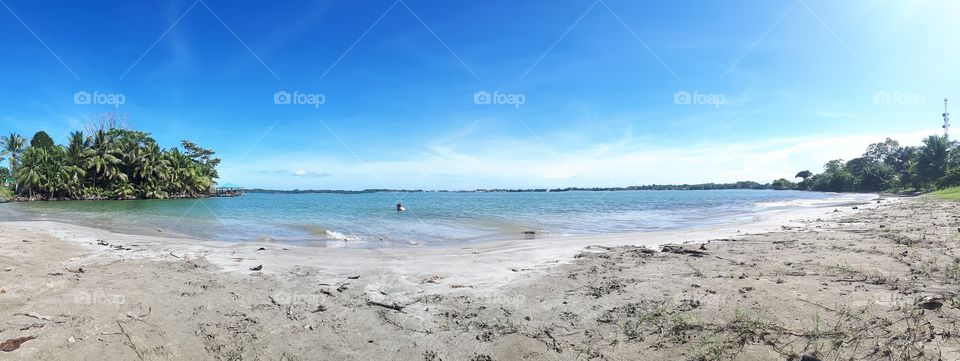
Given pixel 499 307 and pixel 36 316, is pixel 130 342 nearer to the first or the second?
pixel 36 316

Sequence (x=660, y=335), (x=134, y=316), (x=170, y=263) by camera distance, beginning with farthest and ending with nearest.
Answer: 1. (x=170, y=263)
2. (x=134, y=316)
3. (x=660, y=335)

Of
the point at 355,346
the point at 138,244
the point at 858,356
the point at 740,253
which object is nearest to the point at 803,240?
the point at 740,253

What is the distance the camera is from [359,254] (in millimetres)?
10375

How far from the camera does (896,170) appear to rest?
88562 millimetres

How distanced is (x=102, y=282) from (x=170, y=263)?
83.0 inches

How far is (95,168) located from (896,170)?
150m

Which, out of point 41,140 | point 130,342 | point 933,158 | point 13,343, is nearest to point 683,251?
point 130,342

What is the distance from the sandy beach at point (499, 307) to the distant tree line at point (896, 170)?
221 ft

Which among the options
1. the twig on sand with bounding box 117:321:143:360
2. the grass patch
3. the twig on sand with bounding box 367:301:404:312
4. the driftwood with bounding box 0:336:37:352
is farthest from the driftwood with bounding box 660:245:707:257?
the grass patch

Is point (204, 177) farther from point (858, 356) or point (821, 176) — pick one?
point (821, 176)

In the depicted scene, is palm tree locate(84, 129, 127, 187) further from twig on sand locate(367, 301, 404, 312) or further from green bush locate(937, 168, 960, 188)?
green bush locate(937, 168, 960, 188)

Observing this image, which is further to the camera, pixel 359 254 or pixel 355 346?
pixel 359 254

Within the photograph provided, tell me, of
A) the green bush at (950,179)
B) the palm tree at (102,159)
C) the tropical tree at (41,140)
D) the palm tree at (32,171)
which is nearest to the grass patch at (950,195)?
the green bush at (950,179)

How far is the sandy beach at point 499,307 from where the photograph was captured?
12.3 feet
